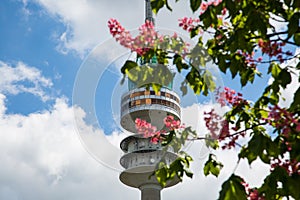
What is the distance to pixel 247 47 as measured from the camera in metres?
4.49

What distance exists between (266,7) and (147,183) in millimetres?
53310

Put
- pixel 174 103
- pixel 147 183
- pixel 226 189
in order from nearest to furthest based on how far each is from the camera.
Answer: pixel 226 189 → pixel 174 103 → pixel 147 183

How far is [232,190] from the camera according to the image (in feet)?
13.1

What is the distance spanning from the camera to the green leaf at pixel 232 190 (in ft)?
13.1

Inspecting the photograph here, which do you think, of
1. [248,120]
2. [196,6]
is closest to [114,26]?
[196,6]

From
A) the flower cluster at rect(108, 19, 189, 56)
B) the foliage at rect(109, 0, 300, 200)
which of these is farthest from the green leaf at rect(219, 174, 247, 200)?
the flower cluster at rect(108, 19, 189, 56)

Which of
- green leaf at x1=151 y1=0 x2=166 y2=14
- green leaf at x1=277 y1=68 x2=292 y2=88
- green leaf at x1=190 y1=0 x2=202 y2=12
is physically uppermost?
green leaf at x1=151 y1=0 x2=166 y2=14

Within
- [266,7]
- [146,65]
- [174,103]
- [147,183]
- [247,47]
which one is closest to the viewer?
[247,47]

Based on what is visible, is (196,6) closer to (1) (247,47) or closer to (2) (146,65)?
(1) (247,47)

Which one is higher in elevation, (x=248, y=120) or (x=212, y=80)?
(x=212, y=80)

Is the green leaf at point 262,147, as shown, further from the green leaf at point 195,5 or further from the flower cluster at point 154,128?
the flower cluster at point 154,128

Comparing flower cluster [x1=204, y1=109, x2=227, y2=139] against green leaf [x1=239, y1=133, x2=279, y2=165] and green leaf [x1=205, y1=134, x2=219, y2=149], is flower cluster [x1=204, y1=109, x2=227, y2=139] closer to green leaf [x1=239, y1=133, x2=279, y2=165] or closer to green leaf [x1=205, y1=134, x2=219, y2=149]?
green leaf [x1=205, y1=134, x2=219, y2=149]

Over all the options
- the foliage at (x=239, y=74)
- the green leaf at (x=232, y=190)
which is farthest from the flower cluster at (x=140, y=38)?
the green leaf at (x=232, y=190)

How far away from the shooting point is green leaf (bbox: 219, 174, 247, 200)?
13.1 feet
